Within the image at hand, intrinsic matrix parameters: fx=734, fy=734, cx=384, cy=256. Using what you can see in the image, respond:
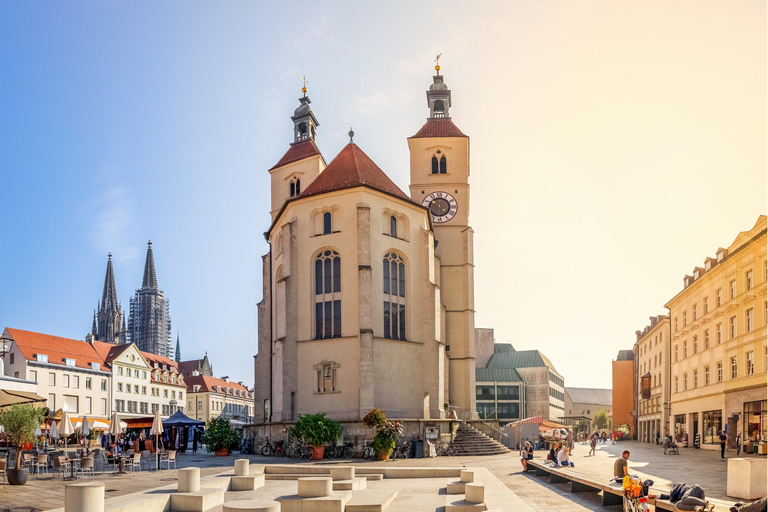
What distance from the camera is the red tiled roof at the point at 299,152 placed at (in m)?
57.4

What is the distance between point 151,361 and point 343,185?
80853 mm

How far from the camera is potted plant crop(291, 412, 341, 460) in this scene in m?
35.8

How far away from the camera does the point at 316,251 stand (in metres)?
43.1

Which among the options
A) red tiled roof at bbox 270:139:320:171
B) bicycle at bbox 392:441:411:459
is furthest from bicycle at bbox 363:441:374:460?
red tiled roof at bbox 270:139:320:171

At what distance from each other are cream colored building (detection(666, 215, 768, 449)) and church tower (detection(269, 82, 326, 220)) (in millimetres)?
29052

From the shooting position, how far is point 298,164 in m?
57.2

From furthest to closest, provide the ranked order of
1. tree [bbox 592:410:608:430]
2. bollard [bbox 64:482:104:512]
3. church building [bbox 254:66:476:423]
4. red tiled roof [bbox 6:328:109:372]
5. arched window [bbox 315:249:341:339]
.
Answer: tree [bbox 592:410:608:430]
red tiled roof [bbox 6:328:109:372]
arched window [bbox 315:249:341:339]
church building [bbox 254:66:476:423]
bollard [bbox 64:482:104:512]

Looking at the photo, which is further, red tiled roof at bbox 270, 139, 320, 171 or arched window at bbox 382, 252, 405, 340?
red tiled roof at bbox 270, 139, 320, 171

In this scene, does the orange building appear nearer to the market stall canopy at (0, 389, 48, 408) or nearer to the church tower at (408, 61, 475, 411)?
the church tower at (408, 61, 475, 411)

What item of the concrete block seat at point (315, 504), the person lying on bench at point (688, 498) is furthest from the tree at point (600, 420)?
the concrete block seat at point (315, 504)

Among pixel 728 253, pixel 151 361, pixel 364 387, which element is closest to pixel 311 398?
pixel 364 387

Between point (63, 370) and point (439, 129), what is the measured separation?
5166cm

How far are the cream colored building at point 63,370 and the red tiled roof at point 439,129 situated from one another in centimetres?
4467

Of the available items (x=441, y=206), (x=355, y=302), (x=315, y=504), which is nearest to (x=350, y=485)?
(x=315, y=504)
